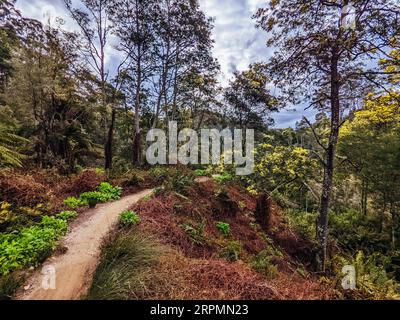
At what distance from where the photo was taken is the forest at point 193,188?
356cm

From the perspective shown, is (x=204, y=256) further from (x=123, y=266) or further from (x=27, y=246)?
(x=27, y=246)

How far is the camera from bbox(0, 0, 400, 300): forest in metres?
3.56

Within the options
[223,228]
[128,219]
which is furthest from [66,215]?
[223,228]

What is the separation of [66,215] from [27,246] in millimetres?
1758

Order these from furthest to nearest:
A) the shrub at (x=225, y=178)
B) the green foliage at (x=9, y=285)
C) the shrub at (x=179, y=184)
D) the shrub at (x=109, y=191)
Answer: the shrub at (x=225, y=178) < the shrub at (x=179, y=184) < the shrub at (x=109, y=191) < the green foliage at (x=9, y=285)

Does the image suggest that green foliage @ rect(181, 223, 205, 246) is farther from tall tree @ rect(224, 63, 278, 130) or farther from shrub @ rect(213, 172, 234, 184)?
tall tree @ rect(224, 63, 278, 130)

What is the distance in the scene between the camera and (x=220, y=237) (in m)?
6.52

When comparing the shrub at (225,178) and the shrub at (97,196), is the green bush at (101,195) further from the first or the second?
the shrub at (225,178)

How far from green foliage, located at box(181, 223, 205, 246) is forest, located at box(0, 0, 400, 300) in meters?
0.04

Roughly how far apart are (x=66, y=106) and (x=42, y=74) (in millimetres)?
2467

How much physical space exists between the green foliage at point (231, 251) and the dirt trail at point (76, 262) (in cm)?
294

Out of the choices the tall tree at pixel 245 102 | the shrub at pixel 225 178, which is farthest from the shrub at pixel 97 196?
the tall tree at pixel 245 102

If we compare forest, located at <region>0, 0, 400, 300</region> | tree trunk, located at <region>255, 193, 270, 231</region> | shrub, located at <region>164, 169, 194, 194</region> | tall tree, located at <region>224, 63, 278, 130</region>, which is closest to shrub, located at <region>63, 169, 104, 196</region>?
forest, located at <region>0, 0, 400, 300</region>
